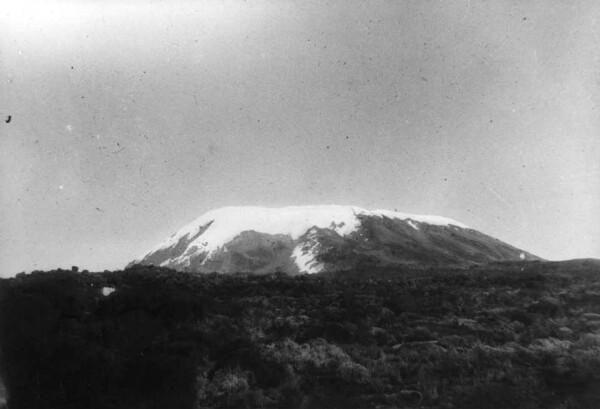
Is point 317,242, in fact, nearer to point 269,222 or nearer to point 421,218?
point 269,222

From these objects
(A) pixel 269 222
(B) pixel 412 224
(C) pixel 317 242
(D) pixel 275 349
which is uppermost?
(A) pixel 269 222

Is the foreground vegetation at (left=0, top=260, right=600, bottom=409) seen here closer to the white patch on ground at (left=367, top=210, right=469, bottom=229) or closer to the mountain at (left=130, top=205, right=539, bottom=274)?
the mountain at (left=130, top=205, right=539, bottom=274)

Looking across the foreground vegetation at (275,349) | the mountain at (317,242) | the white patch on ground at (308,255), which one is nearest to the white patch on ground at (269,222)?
the mountain at (317,242)

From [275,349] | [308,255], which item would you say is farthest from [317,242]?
[275,349]

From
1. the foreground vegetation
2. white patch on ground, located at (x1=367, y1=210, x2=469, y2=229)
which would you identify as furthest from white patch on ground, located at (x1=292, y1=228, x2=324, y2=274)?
the foreground vegetation

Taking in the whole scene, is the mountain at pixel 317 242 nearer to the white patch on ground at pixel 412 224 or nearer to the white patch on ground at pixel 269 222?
the white patch on ground at pixel 269 222

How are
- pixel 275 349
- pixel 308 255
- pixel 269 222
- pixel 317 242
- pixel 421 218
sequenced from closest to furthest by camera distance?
pixel 275 349 < pixel 308 255 < pixel 317 242 < pixel 269 222 < pixel 421 218

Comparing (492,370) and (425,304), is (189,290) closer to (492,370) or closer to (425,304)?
(425,304)
